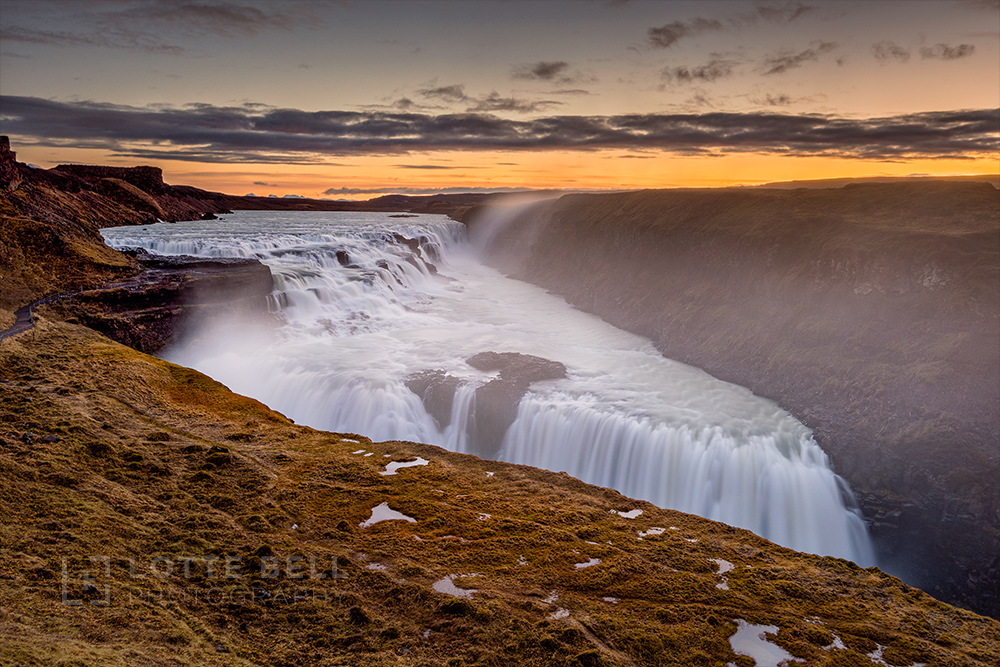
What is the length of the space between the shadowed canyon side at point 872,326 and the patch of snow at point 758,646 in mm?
11899

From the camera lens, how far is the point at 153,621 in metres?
5.54

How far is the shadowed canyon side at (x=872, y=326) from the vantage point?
15531 mm

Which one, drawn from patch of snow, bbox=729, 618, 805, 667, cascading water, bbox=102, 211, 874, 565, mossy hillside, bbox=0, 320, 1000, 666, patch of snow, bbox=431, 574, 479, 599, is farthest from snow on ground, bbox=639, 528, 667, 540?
cascading water, bbox=102, 211, 874, 565

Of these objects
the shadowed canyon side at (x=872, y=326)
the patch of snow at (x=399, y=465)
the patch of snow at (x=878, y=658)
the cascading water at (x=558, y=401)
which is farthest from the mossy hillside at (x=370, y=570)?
the shadowed canyon side at (x=872, y=326)

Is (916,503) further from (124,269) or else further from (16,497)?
(124,269)

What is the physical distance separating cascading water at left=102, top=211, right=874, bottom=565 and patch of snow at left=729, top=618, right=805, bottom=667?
956 centimetres

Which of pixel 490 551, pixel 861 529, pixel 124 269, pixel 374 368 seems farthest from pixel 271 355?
pixel 861 529

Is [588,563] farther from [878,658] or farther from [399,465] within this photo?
[399,465]

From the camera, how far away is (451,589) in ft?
23.4

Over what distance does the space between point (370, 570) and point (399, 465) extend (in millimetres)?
4090

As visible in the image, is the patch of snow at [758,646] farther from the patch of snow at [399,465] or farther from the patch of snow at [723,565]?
the patch of snow at [399,465]

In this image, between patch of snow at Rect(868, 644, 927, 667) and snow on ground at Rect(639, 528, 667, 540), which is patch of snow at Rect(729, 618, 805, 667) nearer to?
patch of snow at Rect(868, 644, 927, 667)

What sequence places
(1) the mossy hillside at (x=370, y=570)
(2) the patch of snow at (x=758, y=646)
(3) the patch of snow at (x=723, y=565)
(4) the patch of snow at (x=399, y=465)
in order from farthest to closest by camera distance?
(4) the patch of snow at (x=399, y=465)
(3) the patch of snow at (x=723, y=565)
(2) the patch of snow at (x=758, y=646)
(1) the mossy hillside at (x=370, y=570)

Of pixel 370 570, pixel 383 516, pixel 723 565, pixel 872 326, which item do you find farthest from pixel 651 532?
pixel 872 326
